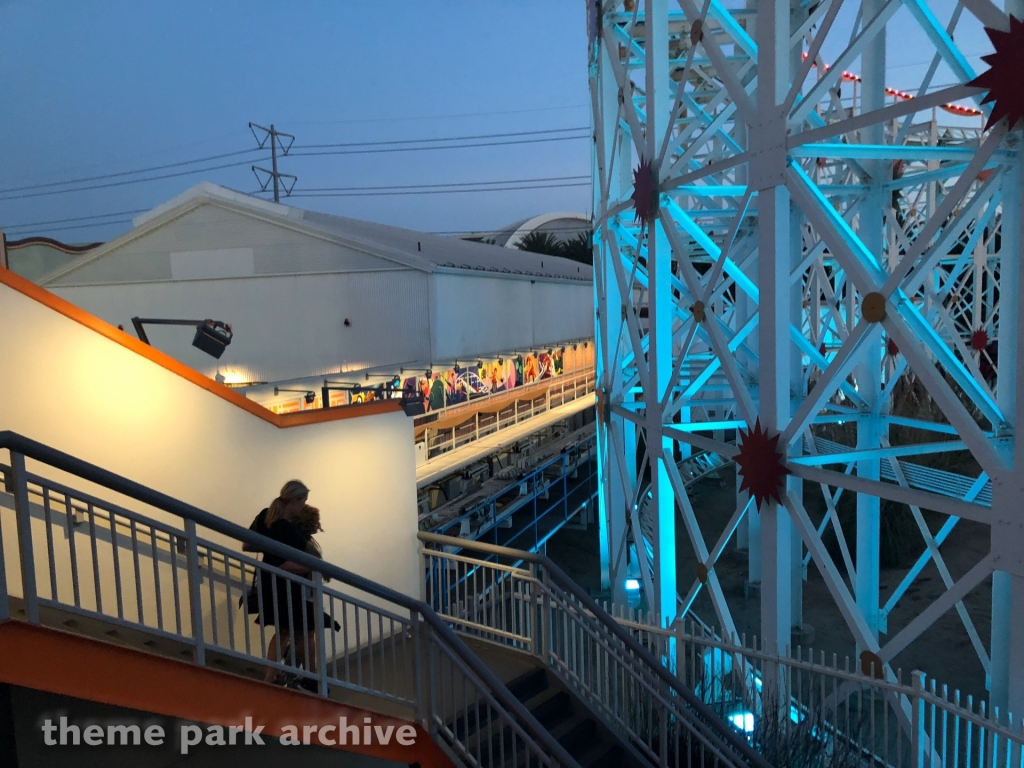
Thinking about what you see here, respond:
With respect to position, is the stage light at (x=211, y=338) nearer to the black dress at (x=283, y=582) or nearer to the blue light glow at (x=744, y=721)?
the black dress at (x=283, y=582)

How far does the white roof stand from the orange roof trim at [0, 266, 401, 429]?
1254 cm

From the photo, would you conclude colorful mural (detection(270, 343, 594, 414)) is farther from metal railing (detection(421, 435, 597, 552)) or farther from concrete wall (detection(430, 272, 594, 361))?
concrete wall (detection(430, 272, 594, 361))

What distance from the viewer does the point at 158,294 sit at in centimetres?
2297

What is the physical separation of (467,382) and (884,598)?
7.62 metres

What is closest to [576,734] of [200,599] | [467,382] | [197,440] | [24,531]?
[200,599]

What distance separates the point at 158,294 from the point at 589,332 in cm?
1790

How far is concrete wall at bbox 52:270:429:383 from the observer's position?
19516 millimetres

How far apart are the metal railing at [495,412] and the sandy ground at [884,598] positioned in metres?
2.95

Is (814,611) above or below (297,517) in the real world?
below

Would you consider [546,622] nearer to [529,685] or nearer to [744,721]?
[529,685]

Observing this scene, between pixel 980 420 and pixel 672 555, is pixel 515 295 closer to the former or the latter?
pixel 980 420

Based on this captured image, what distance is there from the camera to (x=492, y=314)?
22359 millimetres

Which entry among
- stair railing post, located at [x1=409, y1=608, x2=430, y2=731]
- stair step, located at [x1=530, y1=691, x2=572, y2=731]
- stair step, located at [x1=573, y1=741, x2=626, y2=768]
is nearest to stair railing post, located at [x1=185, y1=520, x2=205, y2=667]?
stair railing post, located at [x1=409, y1=608, x2=430, y2=731]

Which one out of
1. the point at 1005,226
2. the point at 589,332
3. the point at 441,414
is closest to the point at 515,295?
the point at 589,332
